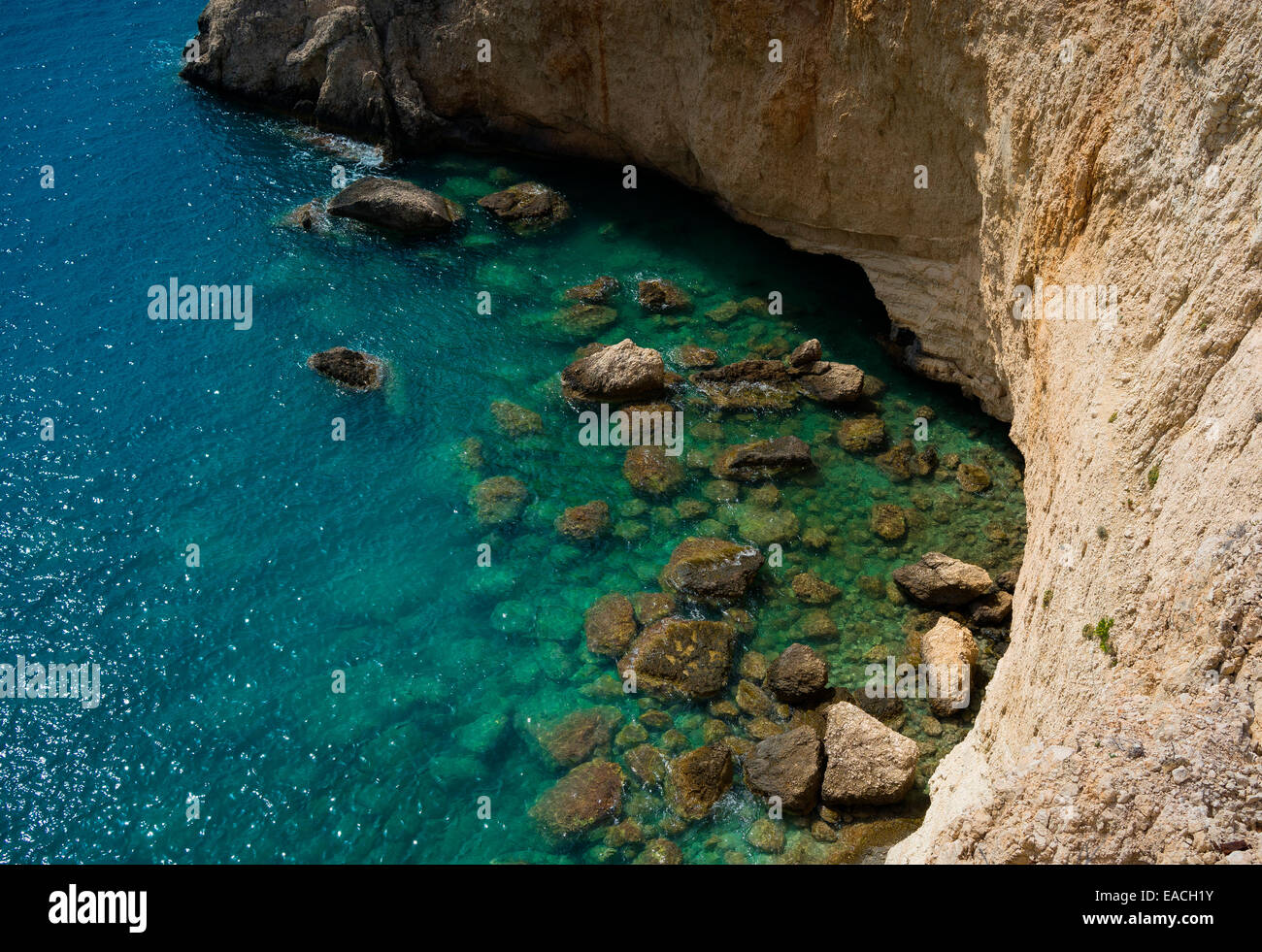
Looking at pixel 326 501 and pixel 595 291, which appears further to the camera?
pixel 595 291

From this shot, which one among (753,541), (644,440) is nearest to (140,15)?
(644,440)

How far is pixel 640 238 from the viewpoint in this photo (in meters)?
31.7

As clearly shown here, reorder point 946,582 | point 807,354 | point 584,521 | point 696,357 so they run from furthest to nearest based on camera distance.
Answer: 1. point 696,357
2. point 807,354
3. point 584,521
4. point 946,582

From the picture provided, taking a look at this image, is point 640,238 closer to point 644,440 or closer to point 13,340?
point 644,440

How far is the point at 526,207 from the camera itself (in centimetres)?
3262

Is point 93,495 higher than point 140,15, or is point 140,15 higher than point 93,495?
point 140,15

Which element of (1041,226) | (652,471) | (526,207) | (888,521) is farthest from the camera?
(526,207)

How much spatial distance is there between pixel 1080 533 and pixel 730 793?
25.8 feet

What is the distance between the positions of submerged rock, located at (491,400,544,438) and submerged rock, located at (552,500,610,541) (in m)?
3.09

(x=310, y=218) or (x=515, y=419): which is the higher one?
(x=310, y=218)

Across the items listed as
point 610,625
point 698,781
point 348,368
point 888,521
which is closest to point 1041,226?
point 888,521

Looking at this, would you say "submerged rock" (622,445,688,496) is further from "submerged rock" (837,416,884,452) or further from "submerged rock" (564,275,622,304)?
"submerged rock" (564,275,622,304)

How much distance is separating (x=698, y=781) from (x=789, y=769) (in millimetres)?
1714

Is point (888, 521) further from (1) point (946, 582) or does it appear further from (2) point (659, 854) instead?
(2) point (659, 854)
